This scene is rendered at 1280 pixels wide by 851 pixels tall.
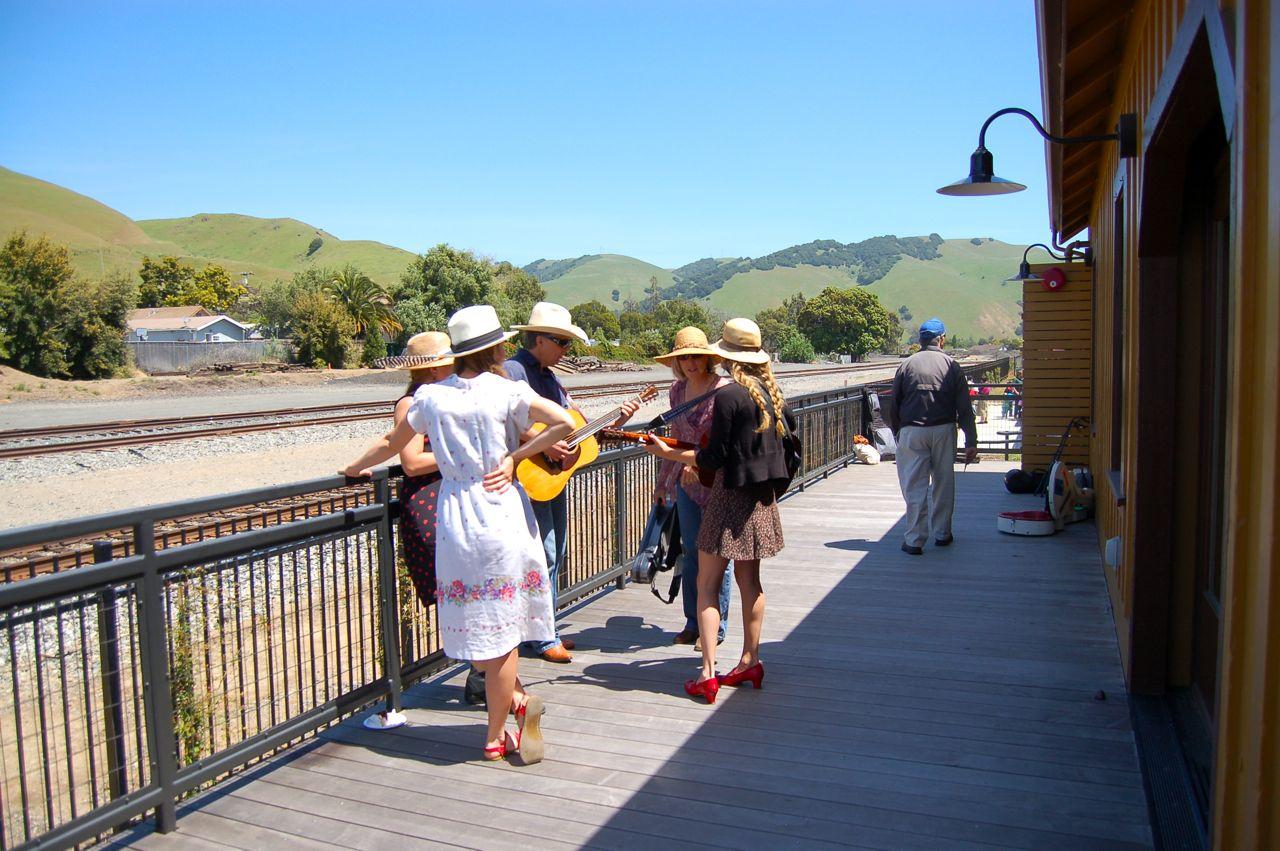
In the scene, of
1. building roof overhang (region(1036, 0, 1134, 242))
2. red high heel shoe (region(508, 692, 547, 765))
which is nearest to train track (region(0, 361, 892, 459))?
building roof overhang (region(1036, 0, 1134, 242))

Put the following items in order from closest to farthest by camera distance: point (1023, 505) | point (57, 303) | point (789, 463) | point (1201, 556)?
point (1201, 556)
point (789, 463)
point (1023, 505)
point (57, 303)

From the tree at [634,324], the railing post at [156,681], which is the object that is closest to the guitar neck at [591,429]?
the railing post at [156,681]

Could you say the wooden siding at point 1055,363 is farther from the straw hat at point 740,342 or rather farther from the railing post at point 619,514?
the straw hat at point 740,342

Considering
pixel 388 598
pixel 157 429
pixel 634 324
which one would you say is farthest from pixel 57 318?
pixel 634 324

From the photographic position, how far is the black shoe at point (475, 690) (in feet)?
16.1

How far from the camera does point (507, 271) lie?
112125 mm

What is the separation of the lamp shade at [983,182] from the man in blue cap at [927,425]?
1.95 metres

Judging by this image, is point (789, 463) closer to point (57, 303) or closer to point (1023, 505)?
point (1023, 505)

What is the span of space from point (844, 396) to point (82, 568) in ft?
38.1

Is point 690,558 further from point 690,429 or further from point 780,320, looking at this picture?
point 780,320

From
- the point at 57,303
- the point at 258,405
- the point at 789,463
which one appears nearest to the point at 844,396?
the point at 789,463

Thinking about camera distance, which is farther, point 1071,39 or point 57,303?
point 57,303

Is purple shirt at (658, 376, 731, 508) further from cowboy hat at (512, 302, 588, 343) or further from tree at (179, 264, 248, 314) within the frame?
tree at (179, 264, 248, 314)

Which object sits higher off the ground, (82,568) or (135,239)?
(135,239)
